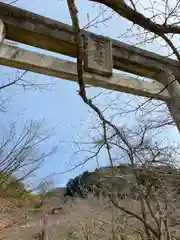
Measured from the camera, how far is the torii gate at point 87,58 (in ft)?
6.04

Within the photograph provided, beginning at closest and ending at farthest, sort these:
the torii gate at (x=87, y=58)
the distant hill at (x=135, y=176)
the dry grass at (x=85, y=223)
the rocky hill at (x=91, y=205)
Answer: the torii gate at (x=87, y=58), the distant hill at (x=135, y=176), the rocky hill at (x=91, y=205), the dry grass at (x=85, y=223)

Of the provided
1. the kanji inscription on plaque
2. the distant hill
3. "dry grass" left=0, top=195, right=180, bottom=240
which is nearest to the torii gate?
the kanji inscription on plaque

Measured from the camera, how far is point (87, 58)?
6.15ft

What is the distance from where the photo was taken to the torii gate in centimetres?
184

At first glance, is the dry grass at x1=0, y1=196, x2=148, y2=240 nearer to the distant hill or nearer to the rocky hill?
the rocky hill

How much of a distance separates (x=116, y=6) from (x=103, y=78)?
928mm

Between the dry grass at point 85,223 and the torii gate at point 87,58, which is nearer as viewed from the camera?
the torii gate at point 87,58

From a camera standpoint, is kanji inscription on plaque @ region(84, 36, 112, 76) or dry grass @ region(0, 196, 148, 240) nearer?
kanji inscription on plaque @ region(84, 36, 112, 76)

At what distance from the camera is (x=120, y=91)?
2170 mm

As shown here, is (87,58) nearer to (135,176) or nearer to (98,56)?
(98,56)

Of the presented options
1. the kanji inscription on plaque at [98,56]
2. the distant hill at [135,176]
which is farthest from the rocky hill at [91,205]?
the kanji inscription on plaque at [98,56]

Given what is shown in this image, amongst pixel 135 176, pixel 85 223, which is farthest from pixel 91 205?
pixel 135 176

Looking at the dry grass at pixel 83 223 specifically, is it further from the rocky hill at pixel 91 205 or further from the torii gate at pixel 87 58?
the torii gate at pixel 87 58

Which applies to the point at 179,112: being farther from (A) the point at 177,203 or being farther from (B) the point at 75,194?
(B) the point at 75,194
